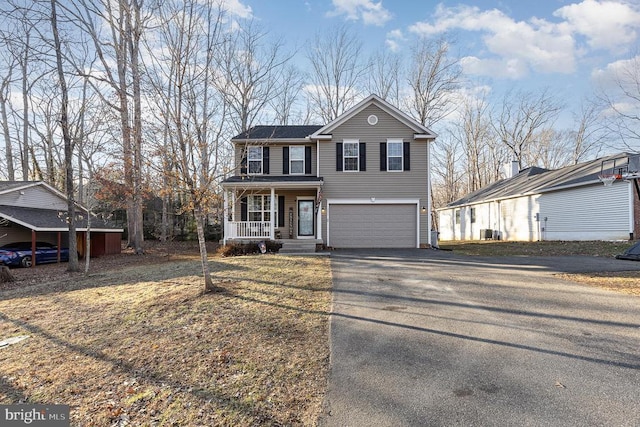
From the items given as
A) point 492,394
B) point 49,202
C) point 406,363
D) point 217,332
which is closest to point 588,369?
point 492,394

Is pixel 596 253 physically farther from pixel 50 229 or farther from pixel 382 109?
pixel 50 229

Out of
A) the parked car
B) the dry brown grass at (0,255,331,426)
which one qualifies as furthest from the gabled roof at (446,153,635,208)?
the parked car

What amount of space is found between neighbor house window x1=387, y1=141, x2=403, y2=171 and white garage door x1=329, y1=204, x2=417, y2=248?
1.86 meters

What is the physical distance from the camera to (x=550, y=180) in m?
19.2

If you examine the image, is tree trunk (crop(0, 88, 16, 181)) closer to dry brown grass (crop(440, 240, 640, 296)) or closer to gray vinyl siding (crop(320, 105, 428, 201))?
gray vinyl siding (crop(320, 105, 428, 201))

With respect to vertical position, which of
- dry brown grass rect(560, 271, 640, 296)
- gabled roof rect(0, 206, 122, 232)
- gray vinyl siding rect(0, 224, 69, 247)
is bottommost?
dry brown grass rect(560, 271, 640, 296)

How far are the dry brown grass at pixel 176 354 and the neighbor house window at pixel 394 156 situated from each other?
31.2 feet

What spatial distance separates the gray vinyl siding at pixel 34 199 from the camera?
55.5 feet

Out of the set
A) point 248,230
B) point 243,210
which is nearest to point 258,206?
point 243,210

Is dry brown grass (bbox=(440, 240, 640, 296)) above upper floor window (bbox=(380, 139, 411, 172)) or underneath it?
underneath

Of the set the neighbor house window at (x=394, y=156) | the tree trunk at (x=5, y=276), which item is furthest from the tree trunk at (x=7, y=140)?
the neighbor house window at (x=394, y=156)

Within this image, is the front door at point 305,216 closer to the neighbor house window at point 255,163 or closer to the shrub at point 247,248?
the shrub at point 247,248

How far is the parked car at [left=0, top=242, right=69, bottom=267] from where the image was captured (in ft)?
46.9

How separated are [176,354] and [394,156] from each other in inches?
531
